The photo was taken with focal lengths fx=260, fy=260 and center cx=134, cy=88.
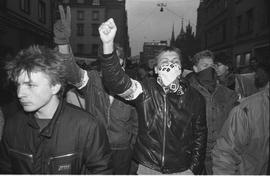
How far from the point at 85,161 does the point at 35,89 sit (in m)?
0.64

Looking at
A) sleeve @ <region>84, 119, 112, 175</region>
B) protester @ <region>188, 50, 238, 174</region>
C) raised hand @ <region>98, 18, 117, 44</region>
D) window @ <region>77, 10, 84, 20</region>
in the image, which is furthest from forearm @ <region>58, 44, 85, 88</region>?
window @ <region>77, 10, 84, 20</region>

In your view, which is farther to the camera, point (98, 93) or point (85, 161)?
point (98, 93)

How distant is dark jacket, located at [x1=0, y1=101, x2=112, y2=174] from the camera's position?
1.81m

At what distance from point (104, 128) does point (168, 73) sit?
0.76m

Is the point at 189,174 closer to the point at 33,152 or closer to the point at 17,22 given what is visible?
the point at 33,152

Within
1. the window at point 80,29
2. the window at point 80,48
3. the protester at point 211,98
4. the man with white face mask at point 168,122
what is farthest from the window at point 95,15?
the man with white face mask at point 168,122

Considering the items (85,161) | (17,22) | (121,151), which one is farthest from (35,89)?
(17,22)

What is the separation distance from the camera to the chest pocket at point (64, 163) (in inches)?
71.1

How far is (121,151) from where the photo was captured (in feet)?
9.62

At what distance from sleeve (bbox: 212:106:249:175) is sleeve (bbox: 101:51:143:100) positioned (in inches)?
31.6

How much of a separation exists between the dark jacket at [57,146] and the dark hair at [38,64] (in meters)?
0.26

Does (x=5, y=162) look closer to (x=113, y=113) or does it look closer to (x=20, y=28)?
(x=113, y=113)

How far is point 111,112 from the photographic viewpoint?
287 cm

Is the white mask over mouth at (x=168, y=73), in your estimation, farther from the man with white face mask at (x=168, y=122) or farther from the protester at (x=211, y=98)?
the protester at (x=211, y=98)
